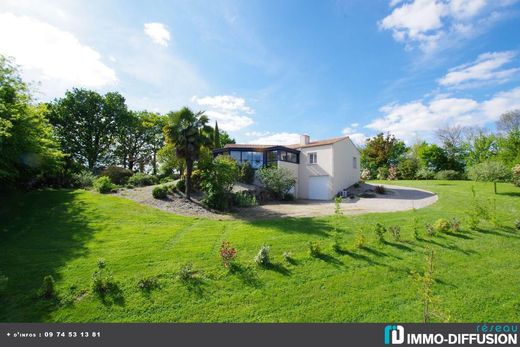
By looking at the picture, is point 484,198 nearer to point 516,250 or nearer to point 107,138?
point 516,250

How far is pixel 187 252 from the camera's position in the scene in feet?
32.8

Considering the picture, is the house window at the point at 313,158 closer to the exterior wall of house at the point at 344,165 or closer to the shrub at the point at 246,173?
the exterior wall of house at the point at 344,165

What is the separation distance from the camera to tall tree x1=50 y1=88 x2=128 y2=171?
38.0 meters

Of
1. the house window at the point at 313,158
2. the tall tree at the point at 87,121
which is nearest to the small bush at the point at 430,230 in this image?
the house window at the point at 313,158

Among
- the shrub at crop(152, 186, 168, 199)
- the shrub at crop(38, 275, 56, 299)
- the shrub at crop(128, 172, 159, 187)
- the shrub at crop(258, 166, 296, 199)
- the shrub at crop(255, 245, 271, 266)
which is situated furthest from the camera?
the shrub at crop(128, 172, 159, 187)

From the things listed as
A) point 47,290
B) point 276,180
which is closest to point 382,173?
point 276,180

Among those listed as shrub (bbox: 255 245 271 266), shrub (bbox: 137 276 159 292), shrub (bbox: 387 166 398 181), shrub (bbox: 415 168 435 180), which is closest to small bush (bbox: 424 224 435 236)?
shrub (bbox: 255 245 271 266)

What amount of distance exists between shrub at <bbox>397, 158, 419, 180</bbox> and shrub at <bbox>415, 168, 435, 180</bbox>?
0.84 m

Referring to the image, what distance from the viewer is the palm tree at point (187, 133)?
1917 cm

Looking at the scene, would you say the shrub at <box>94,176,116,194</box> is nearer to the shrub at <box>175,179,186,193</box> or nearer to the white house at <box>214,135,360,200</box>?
the shrub at <box>175,179,186,193</box>
